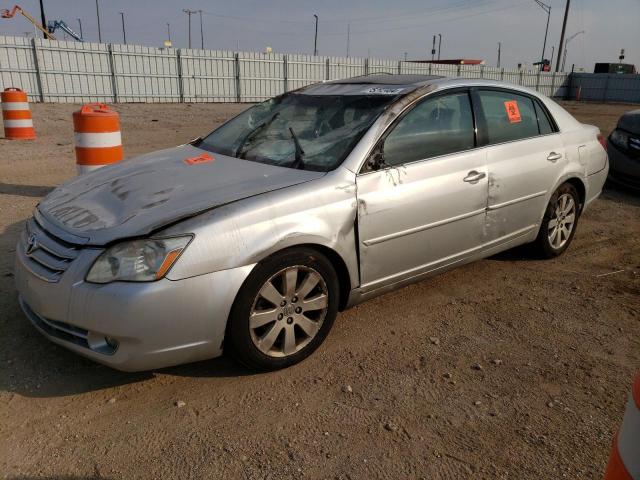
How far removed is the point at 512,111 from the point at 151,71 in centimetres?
2133

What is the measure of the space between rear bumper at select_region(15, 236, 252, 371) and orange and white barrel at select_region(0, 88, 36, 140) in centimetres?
940

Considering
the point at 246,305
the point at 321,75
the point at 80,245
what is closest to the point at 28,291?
the point at 80,245

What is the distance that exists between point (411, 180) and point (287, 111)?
1185mm

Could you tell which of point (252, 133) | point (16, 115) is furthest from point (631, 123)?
point (16, 115)

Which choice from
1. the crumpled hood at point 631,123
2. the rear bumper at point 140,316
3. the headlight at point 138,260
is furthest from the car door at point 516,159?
the crumpled hood at point 631,123

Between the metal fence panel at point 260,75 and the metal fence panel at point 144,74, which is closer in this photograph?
the metal fence panel at point 144,74

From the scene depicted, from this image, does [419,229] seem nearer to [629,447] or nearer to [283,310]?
[283,310]

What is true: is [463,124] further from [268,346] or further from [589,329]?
[268,346]

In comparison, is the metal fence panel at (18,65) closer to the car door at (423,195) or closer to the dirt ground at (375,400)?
the dirt ground at (375,400)

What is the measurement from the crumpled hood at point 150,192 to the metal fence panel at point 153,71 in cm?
1874

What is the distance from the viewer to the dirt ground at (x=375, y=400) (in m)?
2.27

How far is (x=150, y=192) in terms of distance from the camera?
9.75 ft

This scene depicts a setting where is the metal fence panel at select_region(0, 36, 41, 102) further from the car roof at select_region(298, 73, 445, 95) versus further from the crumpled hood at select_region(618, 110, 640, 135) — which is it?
the crumpled hood at select_region(618, 110, 640, 135)

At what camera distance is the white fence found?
19.6 m
